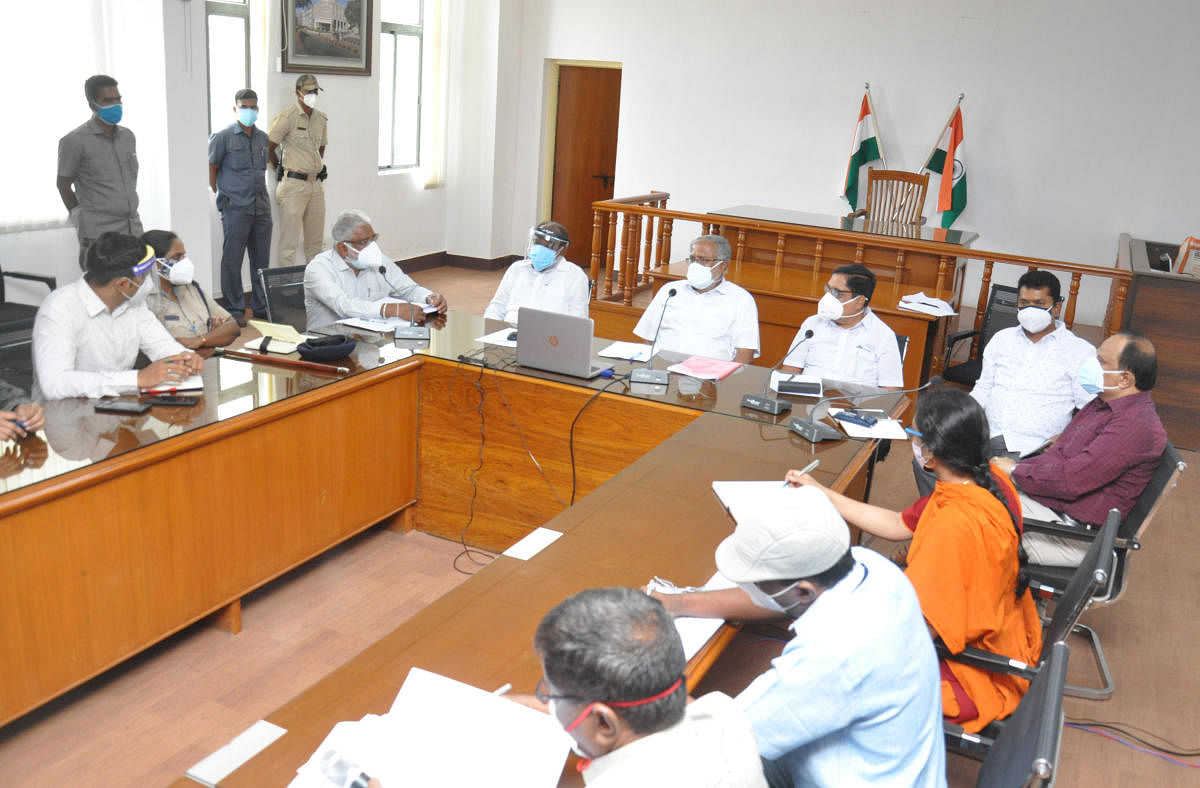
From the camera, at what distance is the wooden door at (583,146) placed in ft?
29.1

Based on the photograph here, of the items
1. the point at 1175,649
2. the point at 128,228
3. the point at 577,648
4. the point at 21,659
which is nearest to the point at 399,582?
the point at 21,659

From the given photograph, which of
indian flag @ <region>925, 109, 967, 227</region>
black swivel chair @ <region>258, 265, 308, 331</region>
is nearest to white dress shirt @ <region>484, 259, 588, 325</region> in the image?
black swivel chair @ <region>258, 265, 308, 331</region>

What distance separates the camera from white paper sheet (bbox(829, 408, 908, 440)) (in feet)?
10.0

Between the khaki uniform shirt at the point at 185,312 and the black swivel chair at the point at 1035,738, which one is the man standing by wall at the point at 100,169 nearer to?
the khaki uniform shirt at the point at 185,312

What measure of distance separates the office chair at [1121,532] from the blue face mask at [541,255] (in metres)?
2.38

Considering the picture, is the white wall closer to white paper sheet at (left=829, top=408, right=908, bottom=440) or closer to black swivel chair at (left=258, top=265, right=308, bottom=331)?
black swivel chair at (left=258, top=265, right=308, bottom=331)

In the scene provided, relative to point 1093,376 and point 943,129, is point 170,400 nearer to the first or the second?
point 1093,376

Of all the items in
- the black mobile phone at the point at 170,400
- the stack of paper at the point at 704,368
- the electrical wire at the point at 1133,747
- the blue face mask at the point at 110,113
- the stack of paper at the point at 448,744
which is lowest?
the electrical wire at the point at 1133,747

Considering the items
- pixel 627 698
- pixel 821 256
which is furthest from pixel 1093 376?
pixel 821 256

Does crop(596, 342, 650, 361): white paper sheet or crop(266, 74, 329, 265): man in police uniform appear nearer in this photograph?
crop(596, 342, 650, 361): white paper sheet

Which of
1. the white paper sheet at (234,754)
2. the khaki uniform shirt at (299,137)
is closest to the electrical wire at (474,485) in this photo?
the white paper sheet at (234,754)

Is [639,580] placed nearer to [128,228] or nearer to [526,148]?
[128,228]

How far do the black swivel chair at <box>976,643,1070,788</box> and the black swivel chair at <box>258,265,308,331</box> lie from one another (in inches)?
129

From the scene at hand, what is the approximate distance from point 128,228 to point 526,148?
172 inches
